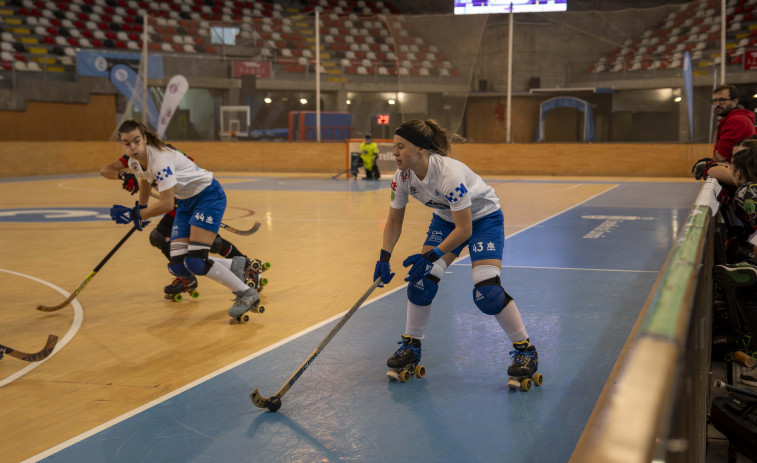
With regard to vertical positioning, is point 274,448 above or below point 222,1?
below

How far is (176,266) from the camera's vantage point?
6137mm

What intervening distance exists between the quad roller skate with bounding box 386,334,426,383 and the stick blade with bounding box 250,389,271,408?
0.80 m

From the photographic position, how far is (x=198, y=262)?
5.80 meters

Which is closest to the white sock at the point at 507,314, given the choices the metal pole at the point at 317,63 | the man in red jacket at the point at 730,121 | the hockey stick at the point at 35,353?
the hockey stick at the point at 35,353

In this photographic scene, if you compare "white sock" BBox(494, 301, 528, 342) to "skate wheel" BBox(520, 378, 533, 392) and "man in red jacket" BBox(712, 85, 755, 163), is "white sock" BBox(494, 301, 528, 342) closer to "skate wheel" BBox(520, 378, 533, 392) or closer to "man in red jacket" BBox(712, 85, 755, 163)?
"skate wheel" BBox(520, 378, 533, 392)

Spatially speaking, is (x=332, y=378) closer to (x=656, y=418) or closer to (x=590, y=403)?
(x=590, y=403)

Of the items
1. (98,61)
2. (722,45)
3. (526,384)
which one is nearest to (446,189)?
(526,384)

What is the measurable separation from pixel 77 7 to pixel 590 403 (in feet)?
107

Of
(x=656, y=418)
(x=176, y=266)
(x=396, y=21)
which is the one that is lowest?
(x=176, y=266)

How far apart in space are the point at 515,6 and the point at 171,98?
11.3 meters

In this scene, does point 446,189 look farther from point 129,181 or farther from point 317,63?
point 317,63

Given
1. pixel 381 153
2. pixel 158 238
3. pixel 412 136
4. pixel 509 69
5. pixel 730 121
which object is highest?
pixel 509 69

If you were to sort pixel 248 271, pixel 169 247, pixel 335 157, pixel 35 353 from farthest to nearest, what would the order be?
pixel 335 157 < pixel 169 247 < pixel 248 271 < pixel 35 353

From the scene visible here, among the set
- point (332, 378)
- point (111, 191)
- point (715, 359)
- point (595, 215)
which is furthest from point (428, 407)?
point (111, 191)
